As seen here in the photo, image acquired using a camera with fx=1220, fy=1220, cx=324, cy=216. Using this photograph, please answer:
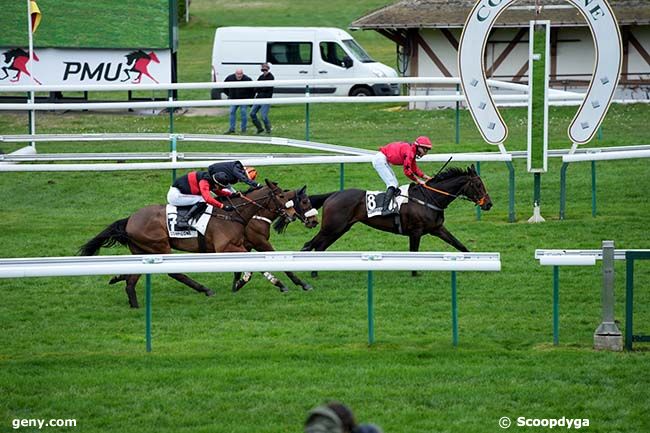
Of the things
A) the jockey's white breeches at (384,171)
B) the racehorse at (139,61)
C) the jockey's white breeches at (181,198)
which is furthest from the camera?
the racehorse at (139,61)

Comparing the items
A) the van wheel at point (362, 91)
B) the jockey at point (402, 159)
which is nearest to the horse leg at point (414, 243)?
the jockey at point (402, 159)

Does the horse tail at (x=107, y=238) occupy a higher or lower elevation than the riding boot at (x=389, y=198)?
lower

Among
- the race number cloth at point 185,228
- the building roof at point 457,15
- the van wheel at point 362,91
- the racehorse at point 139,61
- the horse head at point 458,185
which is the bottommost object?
the race number cloth at point 185,228

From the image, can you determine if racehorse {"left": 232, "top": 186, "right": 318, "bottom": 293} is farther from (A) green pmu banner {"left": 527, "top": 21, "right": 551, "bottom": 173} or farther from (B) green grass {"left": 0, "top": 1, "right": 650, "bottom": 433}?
(A) green pmu banner {"left": 527, "top": 21, "right": 551, "bottom": 173}

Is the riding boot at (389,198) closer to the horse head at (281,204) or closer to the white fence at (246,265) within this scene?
the horse head at (281,204)

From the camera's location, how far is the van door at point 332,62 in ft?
90.8

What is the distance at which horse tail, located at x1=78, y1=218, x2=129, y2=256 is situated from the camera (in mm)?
12227

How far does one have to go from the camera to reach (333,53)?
27.9 m

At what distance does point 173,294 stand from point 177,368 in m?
3.34

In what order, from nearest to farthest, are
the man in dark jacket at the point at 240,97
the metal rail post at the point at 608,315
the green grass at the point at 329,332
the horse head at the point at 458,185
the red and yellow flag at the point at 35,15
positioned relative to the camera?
the green grass at the point at 329,332 → the metal rail post at the point at 608,315 → the horse head at the point at 458,185 → the man in dark jacket at the point at 240,97 → the red and yellow flag at the point at 35,15

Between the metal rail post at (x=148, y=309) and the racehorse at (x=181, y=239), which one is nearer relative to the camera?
the metal rail post at (x=148, y=309)

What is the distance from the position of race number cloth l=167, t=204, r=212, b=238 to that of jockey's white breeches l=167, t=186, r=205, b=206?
0.07 m

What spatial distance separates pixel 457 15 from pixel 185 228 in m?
15.3

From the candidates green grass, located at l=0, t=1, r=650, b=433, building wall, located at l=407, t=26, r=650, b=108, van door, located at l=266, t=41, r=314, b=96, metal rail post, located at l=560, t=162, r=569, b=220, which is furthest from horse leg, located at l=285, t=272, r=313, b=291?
van door, located at l=266, t=41, r=314, b=96
